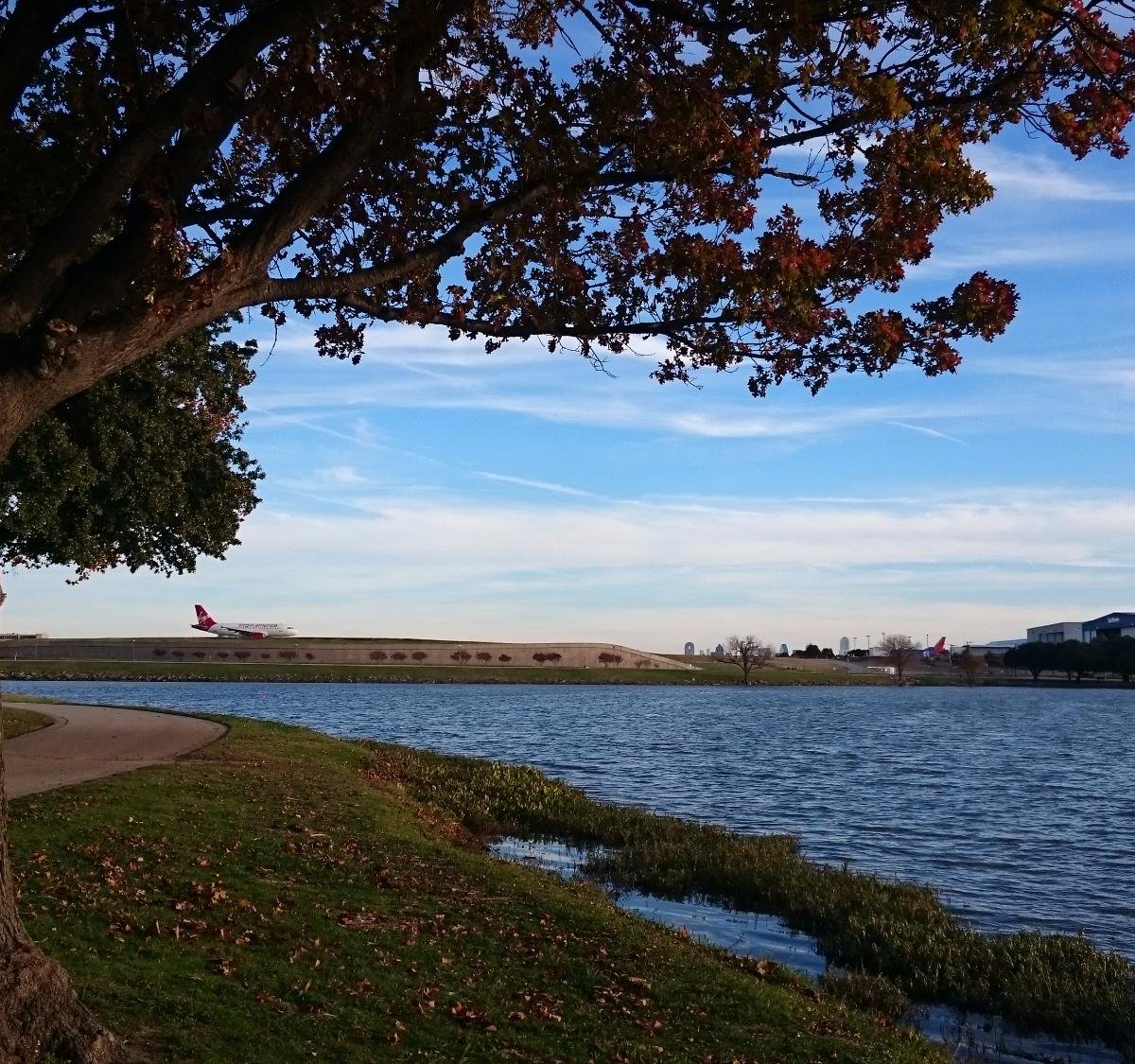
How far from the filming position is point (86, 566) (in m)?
25.2

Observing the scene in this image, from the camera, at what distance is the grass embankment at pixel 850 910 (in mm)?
13164

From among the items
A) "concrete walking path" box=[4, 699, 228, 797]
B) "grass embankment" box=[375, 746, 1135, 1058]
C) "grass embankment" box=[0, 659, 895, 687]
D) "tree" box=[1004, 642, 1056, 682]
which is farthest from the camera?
"tree" box=[1004, 642, 1056, 682]

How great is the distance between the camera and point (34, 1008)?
6.82m

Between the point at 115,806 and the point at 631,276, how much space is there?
11.6m

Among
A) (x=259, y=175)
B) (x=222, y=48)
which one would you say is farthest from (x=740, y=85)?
(x=259, y=175)

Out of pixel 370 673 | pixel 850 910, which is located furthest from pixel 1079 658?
pixel 850 910

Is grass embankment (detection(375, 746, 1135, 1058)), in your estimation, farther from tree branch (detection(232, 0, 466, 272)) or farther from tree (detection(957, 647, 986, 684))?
tree (detection(957, 647, 986, 684))

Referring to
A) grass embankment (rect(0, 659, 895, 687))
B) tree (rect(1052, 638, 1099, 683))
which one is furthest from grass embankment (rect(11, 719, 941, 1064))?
tree (rect(1052, 638, 1099, 683))

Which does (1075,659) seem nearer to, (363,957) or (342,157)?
(363,957)

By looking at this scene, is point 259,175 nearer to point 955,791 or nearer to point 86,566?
point 86,566

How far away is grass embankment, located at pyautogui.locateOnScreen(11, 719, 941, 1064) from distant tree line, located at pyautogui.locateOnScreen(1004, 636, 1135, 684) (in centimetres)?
16139

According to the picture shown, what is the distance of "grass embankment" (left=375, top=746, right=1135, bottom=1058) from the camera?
13.2 metres

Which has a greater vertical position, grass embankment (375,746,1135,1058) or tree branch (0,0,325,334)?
tree branch (0,0,325,334)

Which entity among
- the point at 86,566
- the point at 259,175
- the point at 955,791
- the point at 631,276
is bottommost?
the point at 955,791
